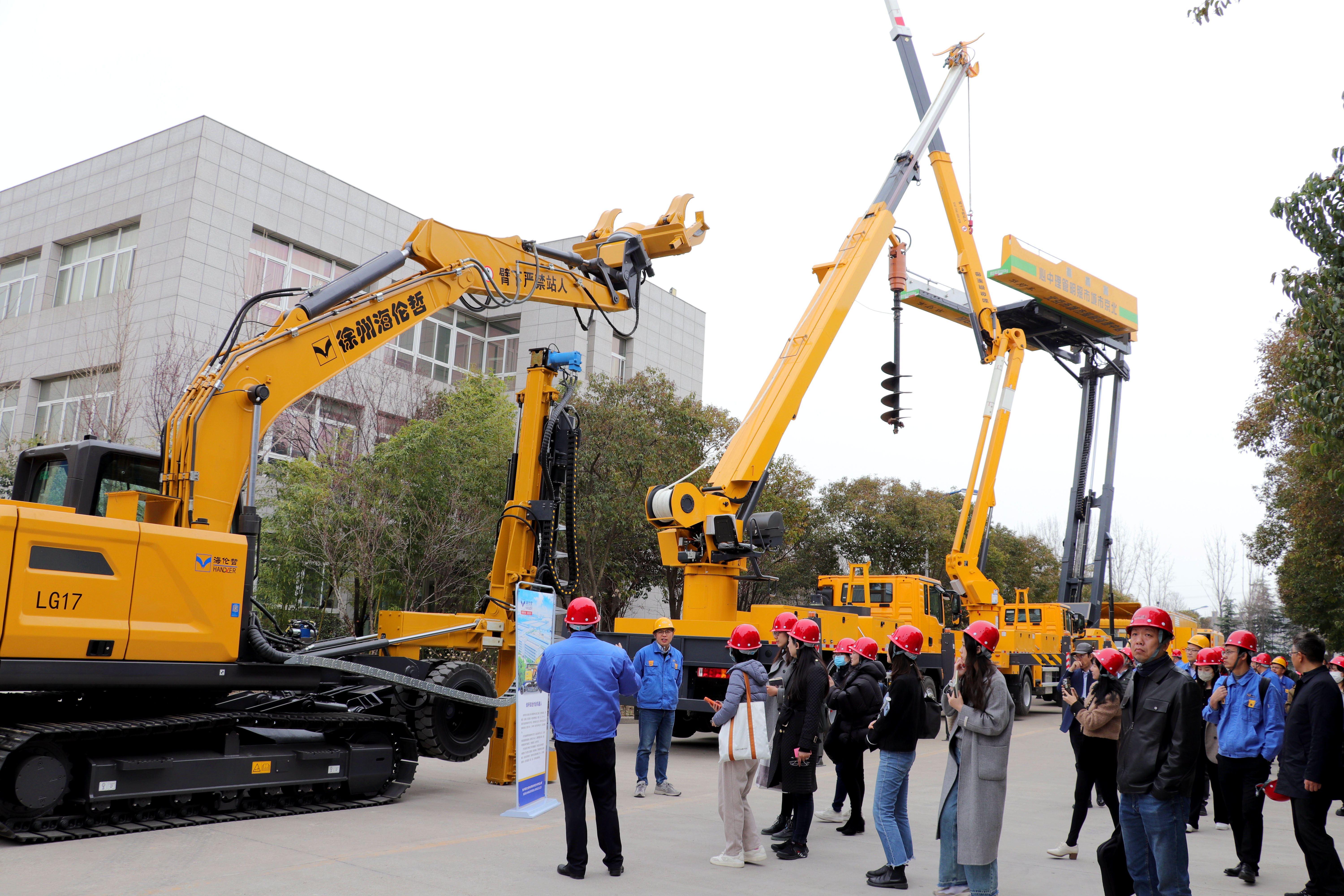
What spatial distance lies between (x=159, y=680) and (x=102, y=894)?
6.88 feet

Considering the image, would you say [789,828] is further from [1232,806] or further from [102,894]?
[102,894]

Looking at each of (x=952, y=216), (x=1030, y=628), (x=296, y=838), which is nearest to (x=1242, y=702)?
(x=296, y=838)

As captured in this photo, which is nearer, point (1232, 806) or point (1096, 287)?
point (1232, 806)

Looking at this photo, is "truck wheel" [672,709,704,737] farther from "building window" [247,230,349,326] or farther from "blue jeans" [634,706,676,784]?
"building window" [247,230,349,326]

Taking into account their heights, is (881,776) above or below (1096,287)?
below

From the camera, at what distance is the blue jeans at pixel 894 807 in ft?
22.2

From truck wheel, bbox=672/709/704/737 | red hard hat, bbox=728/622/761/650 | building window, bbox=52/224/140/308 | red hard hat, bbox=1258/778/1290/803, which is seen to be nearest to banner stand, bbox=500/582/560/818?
red hard hat, bbox=728/622/761/650

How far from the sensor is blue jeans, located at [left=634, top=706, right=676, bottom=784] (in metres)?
10.7

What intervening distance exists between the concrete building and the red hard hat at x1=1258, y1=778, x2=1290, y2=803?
72.2 ft

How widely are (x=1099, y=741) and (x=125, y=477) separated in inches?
326

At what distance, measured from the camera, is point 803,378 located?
15484mm

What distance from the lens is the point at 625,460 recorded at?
1001 inches

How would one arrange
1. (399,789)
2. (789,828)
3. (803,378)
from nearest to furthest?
(789,828) < (399,789) < (803,378)

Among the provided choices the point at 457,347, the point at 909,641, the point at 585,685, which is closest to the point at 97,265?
the point at 457,347
